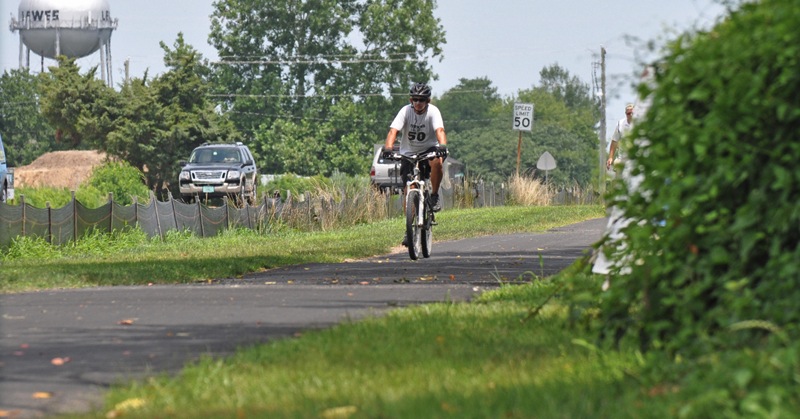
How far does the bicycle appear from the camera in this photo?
48.3ft

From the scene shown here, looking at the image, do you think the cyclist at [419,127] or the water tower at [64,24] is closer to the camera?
the cyclist at [419,127]

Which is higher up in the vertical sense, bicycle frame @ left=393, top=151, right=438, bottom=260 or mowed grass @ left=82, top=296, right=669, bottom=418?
bicycle frame @ left=393, top=151, right=438, bottom=260

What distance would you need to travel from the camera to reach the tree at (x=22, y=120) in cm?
10681

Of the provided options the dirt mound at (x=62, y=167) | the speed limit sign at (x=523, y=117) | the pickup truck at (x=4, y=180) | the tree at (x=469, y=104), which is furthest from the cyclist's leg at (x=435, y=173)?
the tree at (x=469, y=104)

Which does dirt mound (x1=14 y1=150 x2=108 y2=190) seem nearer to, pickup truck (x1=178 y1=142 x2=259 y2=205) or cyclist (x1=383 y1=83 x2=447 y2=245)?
pickup truck (x1=178 y1=142 x2=259 y2=205)

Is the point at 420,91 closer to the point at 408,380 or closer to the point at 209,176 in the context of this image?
the point at 408,380

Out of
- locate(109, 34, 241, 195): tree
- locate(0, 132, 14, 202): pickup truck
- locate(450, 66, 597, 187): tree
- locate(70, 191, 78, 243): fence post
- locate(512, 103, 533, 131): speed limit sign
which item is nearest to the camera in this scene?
locate(70, 191, 78, 243): fence post

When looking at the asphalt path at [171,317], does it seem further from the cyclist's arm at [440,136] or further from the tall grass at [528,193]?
the tall grass at [528,193]

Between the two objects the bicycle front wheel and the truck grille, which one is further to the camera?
the truck grille

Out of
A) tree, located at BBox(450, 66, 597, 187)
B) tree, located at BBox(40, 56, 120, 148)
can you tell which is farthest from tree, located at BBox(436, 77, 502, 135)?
tree, located at BBox(40, 56, 120, 148)

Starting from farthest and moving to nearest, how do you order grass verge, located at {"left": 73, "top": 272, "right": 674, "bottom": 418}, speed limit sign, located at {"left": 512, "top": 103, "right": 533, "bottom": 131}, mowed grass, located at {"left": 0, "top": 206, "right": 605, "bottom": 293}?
1. speed limit sign, located at {"left": 512, "top": 103, "right": 533, "bottom": 131}
2. mowed grass, located at {"left": 0, "top": 206, "right": 605, "bottom": 293}
3. grass verge, located at {"left": 73, "top": 272, "right": 674, "bottom": 418}

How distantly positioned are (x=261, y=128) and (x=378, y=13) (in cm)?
1043

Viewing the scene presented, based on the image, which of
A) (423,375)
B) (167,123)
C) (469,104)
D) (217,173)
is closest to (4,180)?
(217,173)

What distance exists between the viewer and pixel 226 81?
303ft
